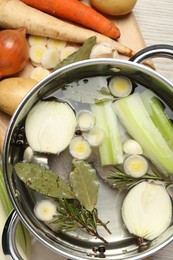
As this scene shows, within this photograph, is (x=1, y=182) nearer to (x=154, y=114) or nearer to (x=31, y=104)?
(x=31, y=104)

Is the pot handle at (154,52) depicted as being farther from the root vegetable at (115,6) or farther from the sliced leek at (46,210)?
the sliced leek at (46,210)

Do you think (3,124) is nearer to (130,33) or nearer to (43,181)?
(43,181)

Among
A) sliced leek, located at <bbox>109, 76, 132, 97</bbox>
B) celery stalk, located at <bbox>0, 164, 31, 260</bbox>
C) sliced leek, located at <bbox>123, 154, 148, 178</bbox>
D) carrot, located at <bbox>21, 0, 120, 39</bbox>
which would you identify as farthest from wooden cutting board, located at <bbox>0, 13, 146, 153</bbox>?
celery stalk, located at <bbox>0, 164, 31, 260</bbox>

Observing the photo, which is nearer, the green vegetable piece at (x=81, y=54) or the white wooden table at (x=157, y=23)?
the green vegetable piece at (x=81, y=54)

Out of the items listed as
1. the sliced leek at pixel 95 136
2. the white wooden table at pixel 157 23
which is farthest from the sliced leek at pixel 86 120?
the white wooden table at pixel 157 23

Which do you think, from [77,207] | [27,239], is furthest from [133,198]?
[27,239]

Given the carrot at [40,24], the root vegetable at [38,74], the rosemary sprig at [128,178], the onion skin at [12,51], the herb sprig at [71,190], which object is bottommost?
the herb sprig at [71,190]

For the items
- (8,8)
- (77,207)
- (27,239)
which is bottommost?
(27,239)
